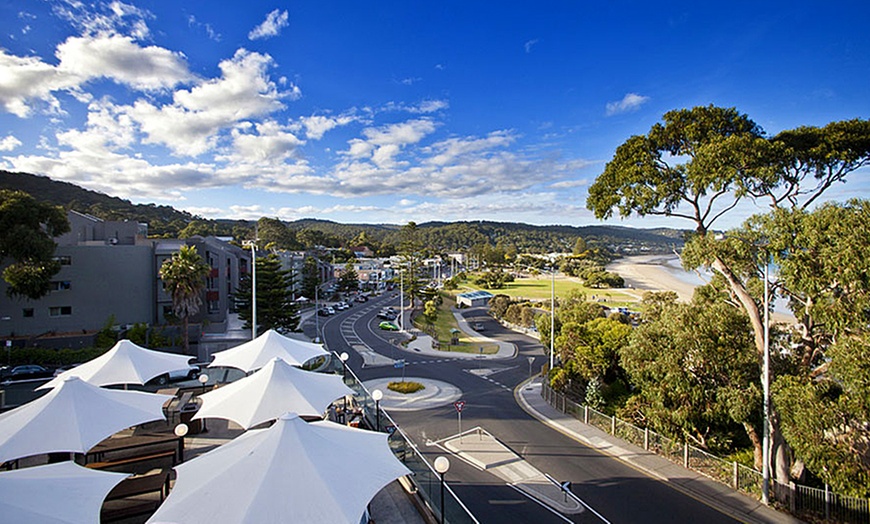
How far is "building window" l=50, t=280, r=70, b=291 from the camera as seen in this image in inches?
1157

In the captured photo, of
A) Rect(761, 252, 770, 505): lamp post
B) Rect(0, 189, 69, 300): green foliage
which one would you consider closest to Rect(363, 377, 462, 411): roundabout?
Rect(761, 252, 770, 505): lamp post

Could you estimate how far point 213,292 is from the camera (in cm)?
3631

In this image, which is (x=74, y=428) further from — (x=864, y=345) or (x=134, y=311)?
(x=134, y=311)

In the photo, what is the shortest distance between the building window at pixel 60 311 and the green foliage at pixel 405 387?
24193mm

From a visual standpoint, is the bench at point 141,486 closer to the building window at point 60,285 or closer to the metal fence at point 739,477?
the metal fence at point 739,477

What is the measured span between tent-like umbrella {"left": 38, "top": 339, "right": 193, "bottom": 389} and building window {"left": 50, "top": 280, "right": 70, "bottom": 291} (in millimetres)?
21445

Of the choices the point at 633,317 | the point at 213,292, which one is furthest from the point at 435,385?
the point at 633,317

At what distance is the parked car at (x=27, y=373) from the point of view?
23.0 m

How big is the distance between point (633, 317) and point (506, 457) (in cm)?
3474

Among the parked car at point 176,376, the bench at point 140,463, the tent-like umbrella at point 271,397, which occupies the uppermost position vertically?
the tent-like umbrella at point 271,397

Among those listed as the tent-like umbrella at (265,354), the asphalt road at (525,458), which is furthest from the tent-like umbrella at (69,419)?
the asphalt road at (525,458)

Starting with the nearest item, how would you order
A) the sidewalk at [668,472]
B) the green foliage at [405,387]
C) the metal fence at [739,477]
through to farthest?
the metal fence at [739,477], the sidewalk at [668,472], the green foliage at [405,387]

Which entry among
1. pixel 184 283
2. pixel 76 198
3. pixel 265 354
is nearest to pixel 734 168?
pixel 265 354

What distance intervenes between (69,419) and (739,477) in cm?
1708
